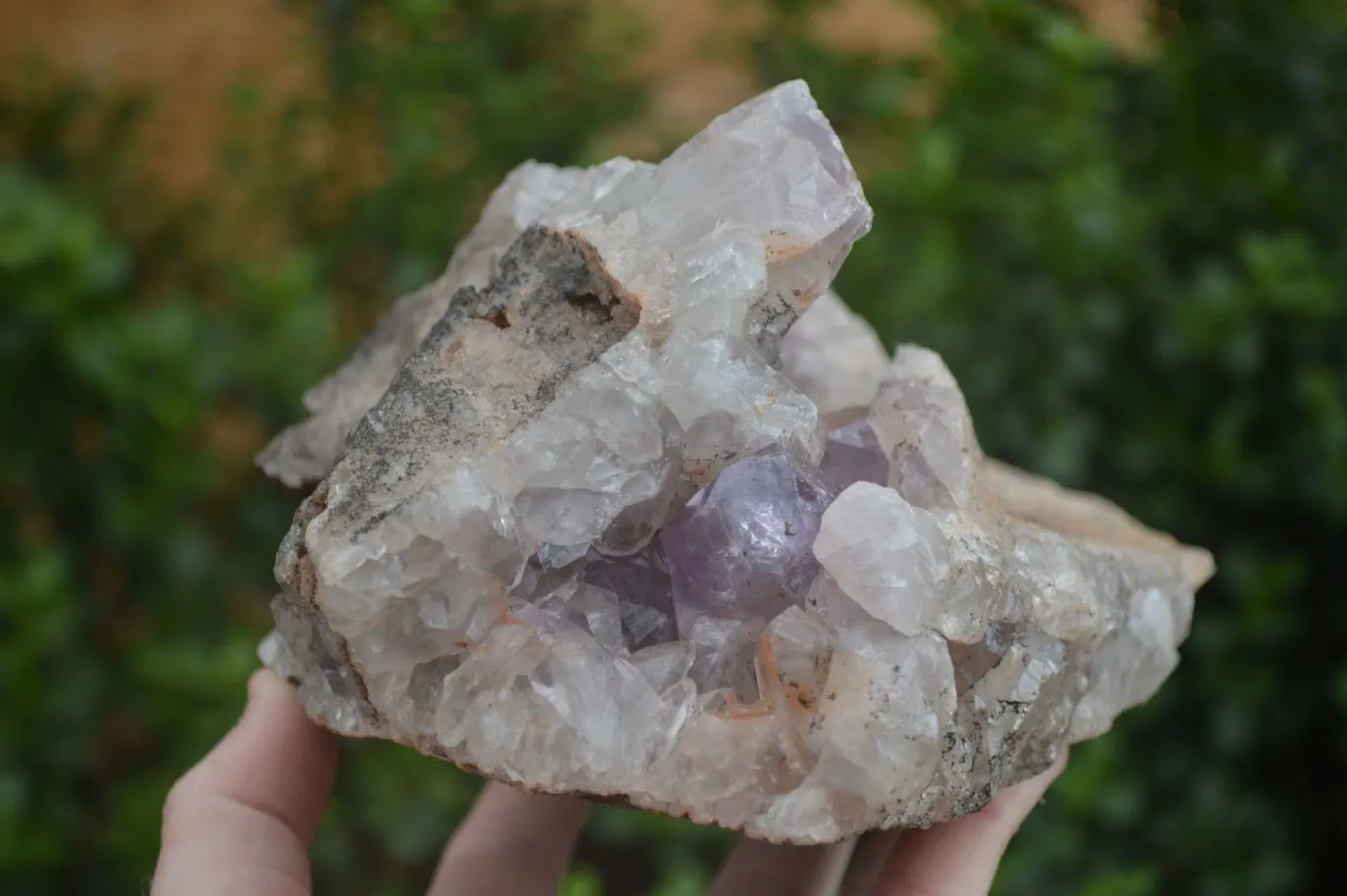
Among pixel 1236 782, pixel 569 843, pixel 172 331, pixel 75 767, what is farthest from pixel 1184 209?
pixel 75 767

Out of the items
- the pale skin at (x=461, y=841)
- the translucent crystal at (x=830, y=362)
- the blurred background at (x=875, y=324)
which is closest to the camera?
the pale skin at (x=461, y=841)

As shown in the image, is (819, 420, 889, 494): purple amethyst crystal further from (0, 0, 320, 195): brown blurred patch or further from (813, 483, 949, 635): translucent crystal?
(0, 0, 320, 195): brown blurred patch

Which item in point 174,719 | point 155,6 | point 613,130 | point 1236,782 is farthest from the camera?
point 155,6

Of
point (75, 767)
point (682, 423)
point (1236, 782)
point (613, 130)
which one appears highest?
point (682, 423)

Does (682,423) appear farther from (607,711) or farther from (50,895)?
(50,895)

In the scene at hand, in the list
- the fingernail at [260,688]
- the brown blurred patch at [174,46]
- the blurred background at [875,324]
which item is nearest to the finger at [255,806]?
the fingernail at [260,688]

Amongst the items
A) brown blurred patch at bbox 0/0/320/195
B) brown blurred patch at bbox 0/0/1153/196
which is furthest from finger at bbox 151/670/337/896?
brown blurred patch at bbox 0/0/320/195

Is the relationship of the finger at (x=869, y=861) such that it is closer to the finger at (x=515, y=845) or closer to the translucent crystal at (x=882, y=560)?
the finger at (x=515, y=845)

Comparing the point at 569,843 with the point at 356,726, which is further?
the point at 569,843
